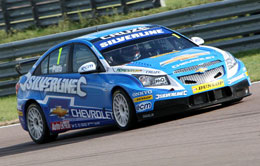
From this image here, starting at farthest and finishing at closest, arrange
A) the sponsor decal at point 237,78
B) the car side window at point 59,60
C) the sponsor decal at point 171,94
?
the car side window at point 59,60, the sponsor decal at point 237,78, the sponsor decal at point 171,94

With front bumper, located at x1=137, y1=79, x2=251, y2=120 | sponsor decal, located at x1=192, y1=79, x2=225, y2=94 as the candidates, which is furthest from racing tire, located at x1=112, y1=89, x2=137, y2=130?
sponsor decal, located at x1=192, y1=79, x2=225, y2=94

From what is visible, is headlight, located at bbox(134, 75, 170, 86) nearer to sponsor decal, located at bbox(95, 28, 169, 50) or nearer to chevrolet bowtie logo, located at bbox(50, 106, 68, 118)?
sponsor decal, located at bbox(95, 28, 169, 50)

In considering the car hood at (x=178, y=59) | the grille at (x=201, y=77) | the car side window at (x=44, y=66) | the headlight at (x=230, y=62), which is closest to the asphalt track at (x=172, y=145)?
the grille at (x=201, y=77)

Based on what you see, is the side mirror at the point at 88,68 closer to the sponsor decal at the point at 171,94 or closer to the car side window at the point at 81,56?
the car side window at the point at 81,56

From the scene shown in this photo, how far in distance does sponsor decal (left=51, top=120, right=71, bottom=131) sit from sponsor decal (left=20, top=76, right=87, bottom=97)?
19.6 inches

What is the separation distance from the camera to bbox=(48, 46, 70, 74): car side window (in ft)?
31.7

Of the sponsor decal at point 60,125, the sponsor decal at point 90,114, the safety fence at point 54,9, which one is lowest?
the sponsor decal at point 60,125

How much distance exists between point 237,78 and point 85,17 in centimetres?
1134

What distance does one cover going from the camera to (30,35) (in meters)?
19.7

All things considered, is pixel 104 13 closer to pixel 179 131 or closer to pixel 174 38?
pixel 174 38

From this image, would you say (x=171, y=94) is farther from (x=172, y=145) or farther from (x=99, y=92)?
(x=172, y=145)

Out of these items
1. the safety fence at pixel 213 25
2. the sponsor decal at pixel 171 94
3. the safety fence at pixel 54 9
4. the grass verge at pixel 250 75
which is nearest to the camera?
the sponsor decal at pixel 171 94

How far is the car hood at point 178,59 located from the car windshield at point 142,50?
0.26 meters

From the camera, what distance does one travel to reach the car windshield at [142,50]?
8938 millimetres
